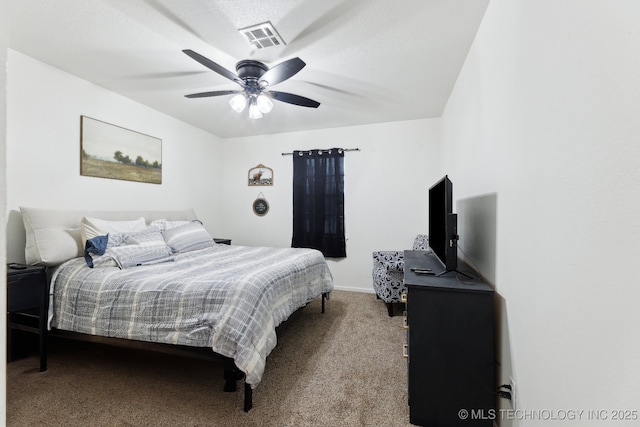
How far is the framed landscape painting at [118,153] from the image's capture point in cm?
281

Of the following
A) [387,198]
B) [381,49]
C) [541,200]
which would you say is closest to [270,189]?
[387,198]

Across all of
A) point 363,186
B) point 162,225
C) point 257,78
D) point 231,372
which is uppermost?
point 257,78

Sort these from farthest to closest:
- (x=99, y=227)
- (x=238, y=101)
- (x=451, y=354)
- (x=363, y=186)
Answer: (x=363, y=186), (x=99, y=227), (x=238, y=101), (x=451, y=354)

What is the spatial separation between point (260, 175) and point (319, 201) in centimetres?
115

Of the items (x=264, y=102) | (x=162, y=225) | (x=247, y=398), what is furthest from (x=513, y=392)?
(x=162, y=225)

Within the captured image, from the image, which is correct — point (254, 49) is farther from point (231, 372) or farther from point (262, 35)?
point (231, 372)

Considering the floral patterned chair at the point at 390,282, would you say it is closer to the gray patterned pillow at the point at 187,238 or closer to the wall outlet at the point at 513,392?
the wall outlet at the point at 513,392

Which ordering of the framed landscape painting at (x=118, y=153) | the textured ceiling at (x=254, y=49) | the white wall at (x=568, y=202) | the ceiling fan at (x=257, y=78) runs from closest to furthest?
1. the white wall at (x=568, y=202)
2. the textured ceiling at (x=254, y=49)
3. the ceiling fan at (x=257, y=78)
4. the framed landscape painting at (x=118, y=153)

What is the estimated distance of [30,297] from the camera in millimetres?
1986

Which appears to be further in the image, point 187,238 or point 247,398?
point 187,238

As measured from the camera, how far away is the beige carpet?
62.7 inches

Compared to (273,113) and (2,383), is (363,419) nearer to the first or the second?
(2,383)

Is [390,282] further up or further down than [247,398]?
further up

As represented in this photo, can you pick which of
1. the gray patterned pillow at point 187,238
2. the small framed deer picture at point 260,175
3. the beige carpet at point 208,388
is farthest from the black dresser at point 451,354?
the small framed deer picture at point 260,175
